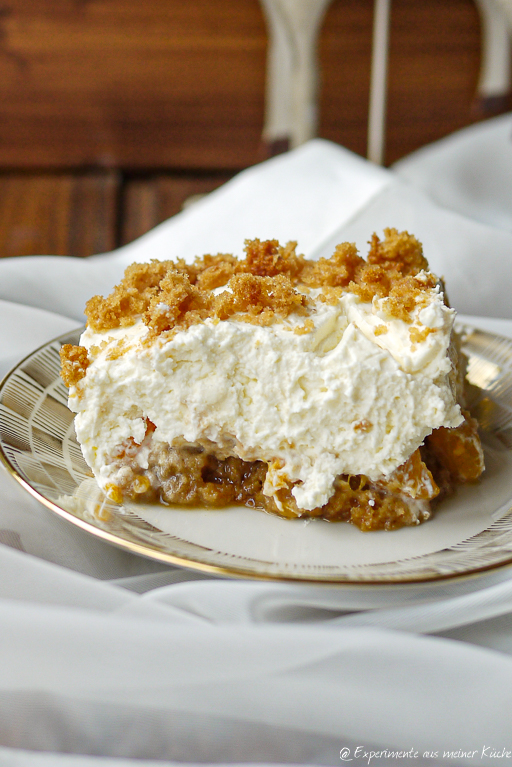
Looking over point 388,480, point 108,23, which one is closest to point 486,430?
point 388,480

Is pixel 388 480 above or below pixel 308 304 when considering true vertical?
below

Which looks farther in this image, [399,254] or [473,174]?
[473,174]

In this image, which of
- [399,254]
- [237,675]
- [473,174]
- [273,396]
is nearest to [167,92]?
[473,174]

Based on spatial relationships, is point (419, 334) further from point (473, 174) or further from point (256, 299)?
point (473, 174)

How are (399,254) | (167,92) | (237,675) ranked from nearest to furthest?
(237,675) → (399,254) → (167,92)

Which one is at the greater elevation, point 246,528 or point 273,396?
point 273,396

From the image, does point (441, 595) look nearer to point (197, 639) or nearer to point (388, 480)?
point (388, 480)

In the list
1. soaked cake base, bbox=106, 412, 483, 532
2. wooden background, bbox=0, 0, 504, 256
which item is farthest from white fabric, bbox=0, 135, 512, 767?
wooden background, bbox=0, 0, 504, 256
